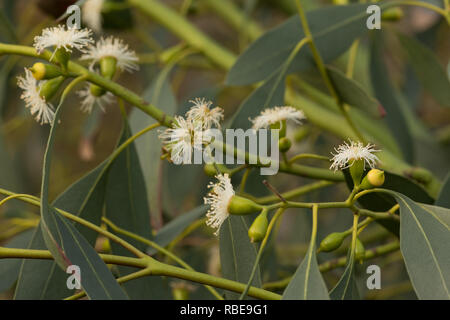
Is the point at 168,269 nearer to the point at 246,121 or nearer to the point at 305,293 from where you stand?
the point at 305,293

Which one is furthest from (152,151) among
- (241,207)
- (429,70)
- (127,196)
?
(429,70)

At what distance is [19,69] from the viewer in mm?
1396

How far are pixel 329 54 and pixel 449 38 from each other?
1366 mm

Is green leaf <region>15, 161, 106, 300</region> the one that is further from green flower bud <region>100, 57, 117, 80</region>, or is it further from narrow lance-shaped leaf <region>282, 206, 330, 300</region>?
narrow lance-shaped leaf <region>282, 206, 330, 300</region>

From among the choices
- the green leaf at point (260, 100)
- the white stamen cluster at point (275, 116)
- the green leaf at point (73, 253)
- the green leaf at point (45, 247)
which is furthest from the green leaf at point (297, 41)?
the green leaf at point (73, 253)

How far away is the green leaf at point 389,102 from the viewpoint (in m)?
1.06

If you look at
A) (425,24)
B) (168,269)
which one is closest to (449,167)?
(425,24)

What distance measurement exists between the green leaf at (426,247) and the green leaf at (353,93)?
0.25 m

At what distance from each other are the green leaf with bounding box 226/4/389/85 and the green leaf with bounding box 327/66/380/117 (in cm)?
5

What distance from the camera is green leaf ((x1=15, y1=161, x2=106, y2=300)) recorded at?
668 millimetres

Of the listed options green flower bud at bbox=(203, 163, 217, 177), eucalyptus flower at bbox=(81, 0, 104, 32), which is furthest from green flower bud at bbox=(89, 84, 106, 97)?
eucalyptus flower at bbox=(81, 0, 104, 32)

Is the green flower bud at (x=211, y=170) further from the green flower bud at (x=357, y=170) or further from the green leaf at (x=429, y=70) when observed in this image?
the green leaf at (x=429, y=70)

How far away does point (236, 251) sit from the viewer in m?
0.64

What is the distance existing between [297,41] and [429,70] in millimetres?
273
